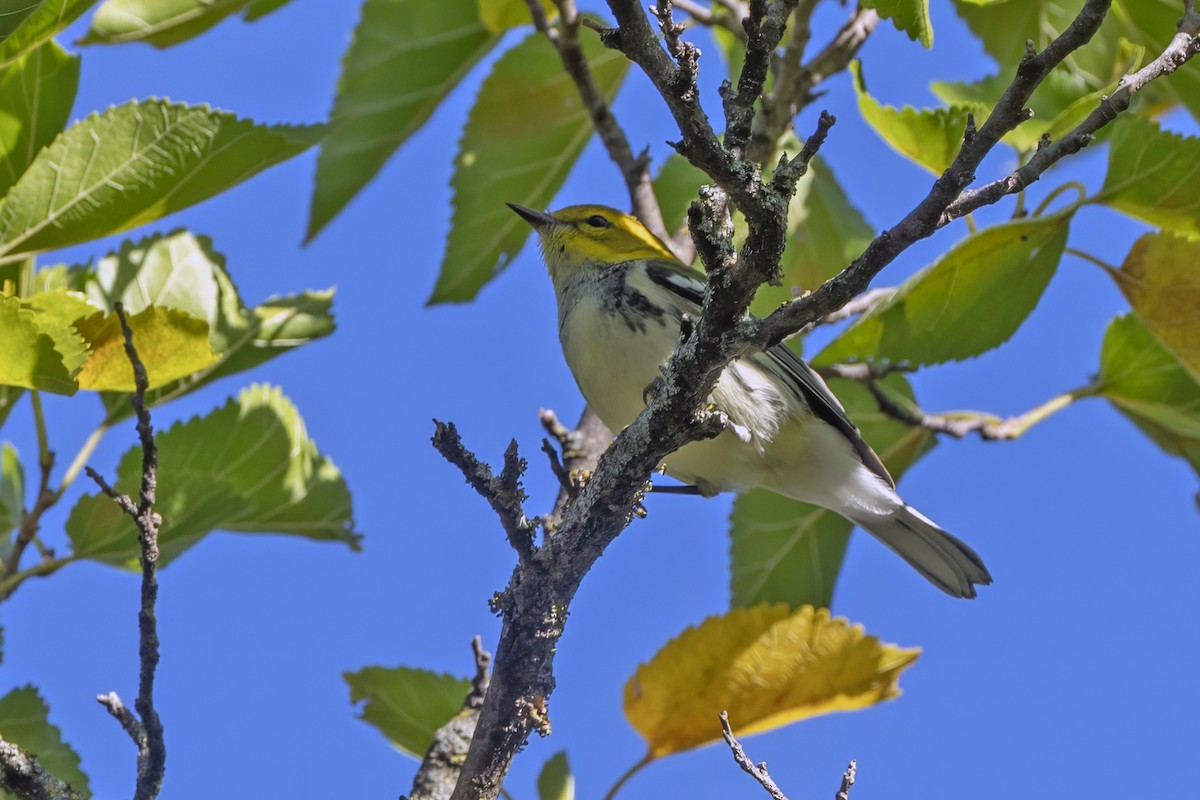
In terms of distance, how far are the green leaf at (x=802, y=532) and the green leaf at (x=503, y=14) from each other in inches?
55.0

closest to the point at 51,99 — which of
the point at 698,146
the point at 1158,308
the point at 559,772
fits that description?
the point at 698,146

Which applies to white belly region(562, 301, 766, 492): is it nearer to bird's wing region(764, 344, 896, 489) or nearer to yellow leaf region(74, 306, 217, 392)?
bird's wing region(764, 344, 896, 489)

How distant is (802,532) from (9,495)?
85.4 inches

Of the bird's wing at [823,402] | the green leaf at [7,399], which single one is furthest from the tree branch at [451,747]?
the bird's wing at [823,402]

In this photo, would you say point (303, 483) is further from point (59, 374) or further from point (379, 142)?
point (379, 142)

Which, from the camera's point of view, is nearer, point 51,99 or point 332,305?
point 51,99

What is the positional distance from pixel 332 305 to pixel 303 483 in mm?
431

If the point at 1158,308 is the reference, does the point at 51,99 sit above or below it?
below

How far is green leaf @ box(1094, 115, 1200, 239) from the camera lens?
9.15 feet

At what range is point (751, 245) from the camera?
175 centimetres

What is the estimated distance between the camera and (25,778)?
1939 millimetres

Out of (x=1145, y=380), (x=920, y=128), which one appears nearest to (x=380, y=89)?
(x=920, y=128)

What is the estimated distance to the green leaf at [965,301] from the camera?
9.14 feet

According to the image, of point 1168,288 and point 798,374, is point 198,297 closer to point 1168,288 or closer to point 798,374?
point 798,374
